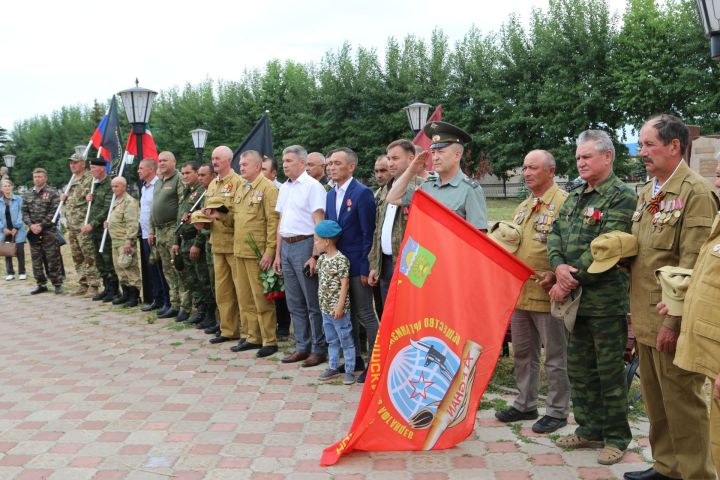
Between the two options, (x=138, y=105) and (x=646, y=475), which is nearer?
(x=646, y=475)

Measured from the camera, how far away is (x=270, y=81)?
44562 mm

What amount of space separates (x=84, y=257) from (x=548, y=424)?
9.13m

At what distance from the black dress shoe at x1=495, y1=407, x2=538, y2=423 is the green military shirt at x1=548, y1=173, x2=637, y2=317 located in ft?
3.88

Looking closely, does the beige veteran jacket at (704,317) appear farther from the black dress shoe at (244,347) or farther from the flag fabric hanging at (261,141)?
the flag fabric hanging at (261,141)

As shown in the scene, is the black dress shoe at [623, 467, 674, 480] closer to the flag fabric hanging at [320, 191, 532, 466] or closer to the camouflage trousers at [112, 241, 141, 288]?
the flag fabric hanging at [320, 191, 532, 466]

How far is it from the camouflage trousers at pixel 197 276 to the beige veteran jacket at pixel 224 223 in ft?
2.80

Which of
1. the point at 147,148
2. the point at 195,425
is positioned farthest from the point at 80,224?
the point at 195,425

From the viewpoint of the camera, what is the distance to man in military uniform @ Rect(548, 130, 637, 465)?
406 centimetres

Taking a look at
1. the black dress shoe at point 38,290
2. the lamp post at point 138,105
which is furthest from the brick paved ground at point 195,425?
the black dress shoe at point 38,290

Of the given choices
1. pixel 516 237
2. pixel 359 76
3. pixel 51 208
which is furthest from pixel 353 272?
pixel 359 76

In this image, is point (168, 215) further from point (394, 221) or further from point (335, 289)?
point (394, 221)

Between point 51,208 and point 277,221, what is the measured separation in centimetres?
684

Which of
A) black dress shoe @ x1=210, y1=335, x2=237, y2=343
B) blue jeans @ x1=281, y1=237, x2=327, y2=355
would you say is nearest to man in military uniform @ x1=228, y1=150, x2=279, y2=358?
blue jeans @ x1=281, y1=237, x2=327, y2=355

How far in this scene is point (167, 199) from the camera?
8.88 meters
